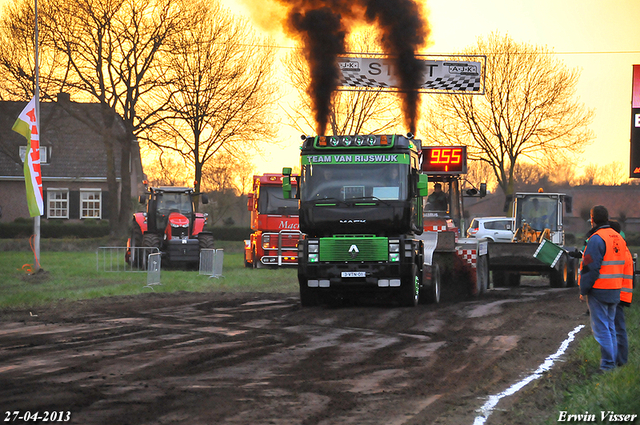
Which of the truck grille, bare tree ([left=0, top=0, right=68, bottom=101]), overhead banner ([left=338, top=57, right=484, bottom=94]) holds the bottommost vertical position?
the truck grille

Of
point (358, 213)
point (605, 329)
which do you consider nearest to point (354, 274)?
point (358, 213)

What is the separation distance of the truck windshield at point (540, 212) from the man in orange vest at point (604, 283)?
641 inches

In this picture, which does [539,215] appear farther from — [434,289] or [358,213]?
[358,213]

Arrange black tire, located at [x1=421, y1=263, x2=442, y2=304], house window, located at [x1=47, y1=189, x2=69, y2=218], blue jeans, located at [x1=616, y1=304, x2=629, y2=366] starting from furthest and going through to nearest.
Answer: house window, located at [x1=47, y1=189, x2=69, y2=218], black tire, located at [x1=421, y1=263, x2=442, y2=304], blue jeans, located at [x1=616, y1=304, x2=629, y2=366]

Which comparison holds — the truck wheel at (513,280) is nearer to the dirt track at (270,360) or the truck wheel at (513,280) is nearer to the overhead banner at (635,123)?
the overhead banner at (635,123)

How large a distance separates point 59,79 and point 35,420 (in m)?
30.0

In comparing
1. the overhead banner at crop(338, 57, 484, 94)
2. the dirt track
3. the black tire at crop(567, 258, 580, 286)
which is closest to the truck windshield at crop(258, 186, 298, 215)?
the overhead banner at crop(338, 57, 484, 94)

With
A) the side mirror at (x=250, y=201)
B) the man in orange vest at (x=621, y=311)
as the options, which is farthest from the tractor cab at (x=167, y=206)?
the man in orange vest at (x=621, y=311)

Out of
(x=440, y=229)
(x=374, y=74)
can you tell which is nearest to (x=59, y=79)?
(x=374, y=74)

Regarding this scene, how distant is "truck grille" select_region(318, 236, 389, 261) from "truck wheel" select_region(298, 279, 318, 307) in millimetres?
678

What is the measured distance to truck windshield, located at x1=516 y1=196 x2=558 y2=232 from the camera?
78.3 feet

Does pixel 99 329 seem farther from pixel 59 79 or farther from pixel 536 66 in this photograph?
pixel 536 66

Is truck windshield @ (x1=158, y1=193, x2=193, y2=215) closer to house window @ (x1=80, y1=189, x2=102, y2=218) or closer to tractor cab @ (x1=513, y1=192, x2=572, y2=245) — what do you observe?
tractor cab @ (x1=513, y1=192, x2=572, y2=245)

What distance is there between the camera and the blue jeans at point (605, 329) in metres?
7.83
